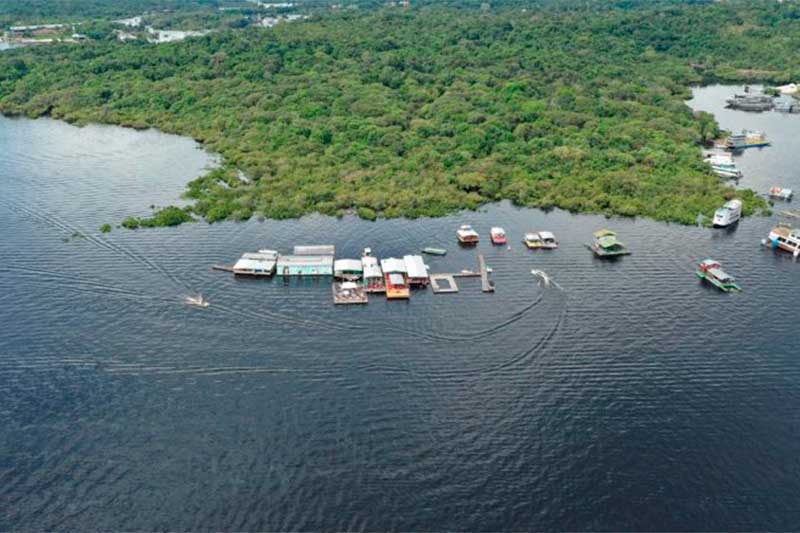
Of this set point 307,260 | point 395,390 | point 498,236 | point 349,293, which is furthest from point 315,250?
point 395,390

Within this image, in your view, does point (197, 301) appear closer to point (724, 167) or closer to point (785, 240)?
point (785, 240)

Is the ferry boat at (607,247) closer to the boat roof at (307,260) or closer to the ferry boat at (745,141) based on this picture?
the boat roof at (307,260)

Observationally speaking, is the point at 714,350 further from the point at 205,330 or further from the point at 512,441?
the point at 205,330

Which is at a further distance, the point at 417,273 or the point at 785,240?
the point at 785,240

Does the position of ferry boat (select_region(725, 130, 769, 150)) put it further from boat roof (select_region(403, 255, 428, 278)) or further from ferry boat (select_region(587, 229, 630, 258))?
boat roof (select_region(403, 255, 428, 278))

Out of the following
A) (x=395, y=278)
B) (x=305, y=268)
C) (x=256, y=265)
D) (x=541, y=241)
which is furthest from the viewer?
(x=541, y=241)
